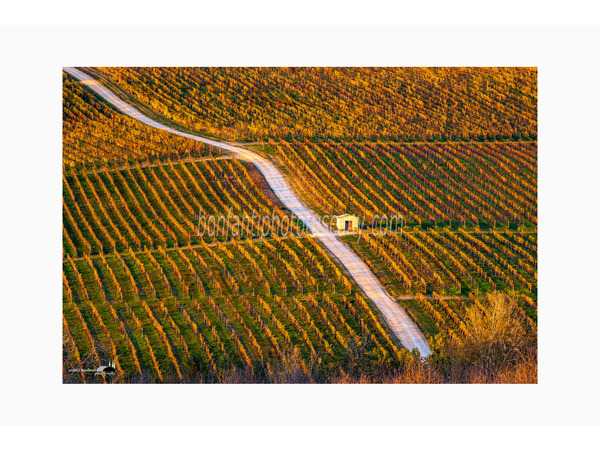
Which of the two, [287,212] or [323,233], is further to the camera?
[287,212]

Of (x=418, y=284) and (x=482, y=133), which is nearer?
(x=418, y=284)

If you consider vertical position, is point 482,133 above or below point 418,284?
above

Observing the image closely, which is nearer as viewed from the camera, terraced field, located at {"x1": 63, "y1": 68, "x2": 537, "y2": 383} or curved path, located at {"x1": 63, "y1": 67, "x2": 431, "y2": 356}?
terraced field, located at {"x1": 63, "y1": 68, "x2": 537, "y2": 383}

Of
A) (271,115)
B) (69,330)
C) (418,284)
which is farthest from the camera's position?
(271,115)

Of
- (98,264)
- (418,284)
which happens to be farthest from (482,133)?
(98,264)

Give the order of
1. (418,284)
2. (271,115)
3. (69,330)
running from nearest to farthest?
1. (69,330)
2. (418,284)
3. (271,115)

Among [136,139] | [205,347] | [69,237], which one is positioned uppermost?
[136,139]

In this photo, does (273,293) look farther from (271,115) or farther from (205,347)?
(271,115)
